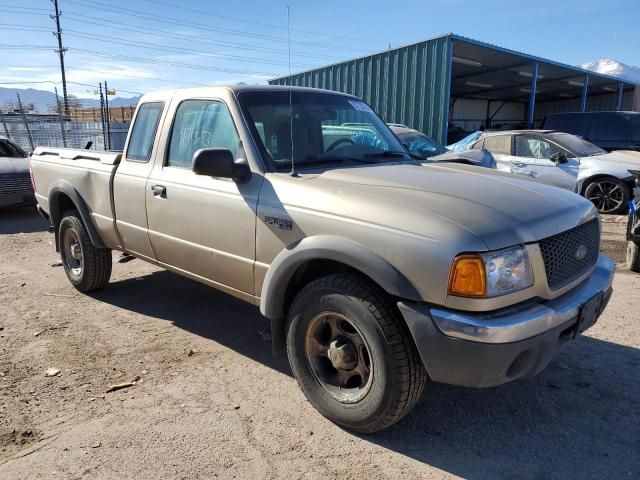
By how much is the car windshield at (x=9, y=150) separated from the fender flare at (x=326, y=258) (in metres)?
9.77

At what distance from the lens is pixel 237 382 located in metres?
3.47

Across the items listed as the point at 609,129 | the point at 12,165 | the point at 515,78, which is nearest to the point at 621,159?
the point at 609,129

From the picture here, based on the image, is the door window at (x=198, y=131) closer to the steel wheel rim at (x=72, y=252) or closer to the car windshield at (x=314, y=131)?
the car windshield at (x=314, y=131)

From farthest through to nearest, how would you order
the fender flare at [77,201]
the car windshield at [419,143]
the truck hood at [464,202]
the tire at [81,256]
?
the car windshield at [419,143] → the tire at [81,256] → the fender flare at [77,201] → the truck hood at [464,202]

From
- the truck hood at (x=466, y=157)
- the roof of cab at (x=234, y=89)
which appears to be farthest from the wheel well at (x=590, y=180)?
the roof of cab at (x=234, y=89)

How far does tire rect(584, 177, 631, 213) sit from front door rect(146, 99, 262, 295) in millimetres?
8343

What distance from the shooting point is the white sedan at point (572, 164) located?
31.4 ft

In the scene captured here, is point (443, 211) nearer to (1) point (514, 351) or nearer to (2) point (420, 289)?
(2) point (420, 289)

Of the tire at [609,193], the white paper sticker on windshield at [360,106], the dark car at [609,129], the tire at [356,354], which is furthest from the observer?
the dark car at [609,129]

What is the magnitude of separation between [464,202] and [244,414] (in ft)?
5.85

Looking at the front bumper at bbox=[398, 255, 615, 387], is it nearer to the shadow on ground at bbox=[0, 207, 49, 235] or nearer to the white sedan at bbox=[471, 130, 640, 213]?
the white sedan at bbox=[471, 130, 640, 213]

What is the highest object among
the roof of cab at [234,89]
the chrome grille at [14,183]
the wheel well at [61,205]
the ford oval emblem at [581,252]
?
the roof of cab at [234,89]

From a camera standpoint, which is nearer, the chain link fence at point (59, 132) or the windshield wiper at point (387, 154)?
the windshield wiper at point (387, 154)

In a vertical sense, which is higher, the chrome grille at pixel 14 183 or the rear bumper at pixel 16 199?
the chrome grille at pixel 14 183
